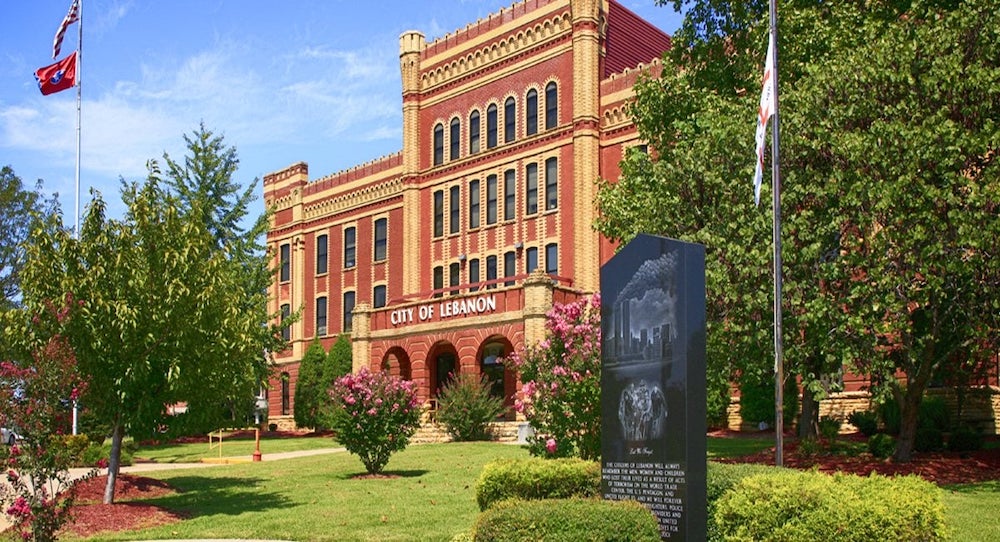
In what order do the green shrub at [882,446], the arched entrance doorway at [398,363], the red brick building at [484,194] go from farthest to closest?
the arched entrance doorway at [398,363] → the red brick building at [484,194] → the green shrub at [882,446]

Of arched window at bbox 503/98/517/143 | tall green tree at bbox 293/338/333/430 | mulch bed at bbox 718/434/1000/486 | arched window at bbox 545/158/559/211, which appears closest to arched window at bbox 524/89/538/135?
arched window at bbox 503/98/517/143

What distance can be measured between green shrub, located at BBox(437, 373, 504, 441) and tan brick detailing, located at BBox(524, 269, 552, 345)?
262cm

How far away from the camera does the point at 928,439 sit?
22969 mm

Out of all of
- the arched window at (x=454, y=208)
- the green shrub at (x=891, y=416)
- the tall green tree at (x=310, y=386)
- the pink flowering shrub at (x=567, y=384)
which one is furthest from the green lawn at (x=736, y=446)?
the tall green tree at (x=310, y=386)

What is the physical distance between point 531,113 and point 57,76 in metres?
18.0

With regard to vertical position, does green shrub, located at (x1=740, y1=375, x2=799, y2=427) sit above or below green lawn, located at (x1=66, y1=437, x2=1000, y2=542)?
above

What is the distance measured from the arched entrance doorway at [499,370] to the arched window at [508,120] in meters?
8.70

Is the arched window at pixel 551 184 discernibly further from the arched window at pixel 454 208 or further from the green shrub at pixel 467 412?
the green shrub at pixel 467 412

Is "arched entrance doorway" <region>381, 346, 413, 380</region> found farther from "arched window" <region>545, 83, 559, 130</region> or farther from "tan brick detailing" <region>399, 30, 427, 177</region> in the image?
"arched window" <region>545, 83, 559, 130</region>

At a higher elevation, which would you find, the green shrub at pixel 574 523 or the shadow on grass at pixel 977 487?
the green shrub at pixel 574 523

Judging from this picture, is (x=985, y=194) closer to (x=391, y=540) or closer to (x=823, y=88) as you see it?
(x=823, y=88)

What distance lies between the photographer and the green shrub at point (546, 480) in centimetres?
1150

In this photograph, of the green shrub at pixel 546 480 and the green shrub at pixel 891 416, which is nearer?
the green shrub at pixel 546 480

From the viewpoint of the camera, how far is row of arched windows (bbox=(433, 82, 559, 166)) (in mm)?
40031
